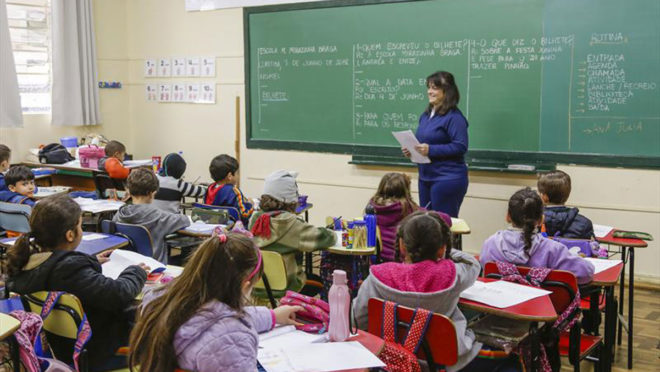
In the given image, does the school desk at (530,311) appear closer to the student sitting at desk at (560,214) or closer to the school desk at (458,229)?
the student sitting at desk at (560,214)

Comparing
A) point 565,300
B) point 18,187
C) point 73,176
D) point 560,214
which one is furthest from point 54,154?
point 565,300

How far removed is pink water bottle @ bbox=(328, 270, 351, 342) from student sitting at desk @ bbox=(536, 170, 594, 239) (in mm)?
2055

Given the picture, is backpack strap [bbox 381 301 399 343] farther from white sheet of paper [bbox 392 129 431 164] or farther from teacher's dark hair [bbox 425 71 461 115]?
teacher's dark hair [bbox 425 71 461 115]

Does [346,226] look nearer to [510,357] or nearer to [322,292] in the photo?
[322,292]

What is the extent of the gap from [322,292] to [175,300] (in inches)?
90.9

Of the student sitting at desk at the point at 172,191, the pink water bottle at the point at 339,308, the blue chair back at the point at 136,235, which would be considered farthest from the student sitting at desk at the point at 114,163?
the pink water bottle at the point at 339,308

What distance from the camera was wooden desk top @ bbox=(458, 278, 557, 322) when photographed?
8.29 ft

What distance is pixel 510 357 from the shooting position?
110 inches

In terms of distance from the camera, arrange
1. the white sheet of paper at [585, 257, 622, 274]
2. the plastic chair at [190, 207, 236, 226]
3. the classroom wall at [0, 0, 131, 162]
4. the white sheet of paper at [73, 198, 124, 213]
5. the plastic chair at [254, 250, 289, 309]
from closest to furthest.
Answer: the white sheet of paper at [585, 257, 622, 274]
the plastic chair at [254, 250, 289, 309]
the plastic chair at [190, 207, 236, 226]
the white sheet of paper at [73, 198, 124, 213]
the classroom wall at [0, 0, 131, 162]

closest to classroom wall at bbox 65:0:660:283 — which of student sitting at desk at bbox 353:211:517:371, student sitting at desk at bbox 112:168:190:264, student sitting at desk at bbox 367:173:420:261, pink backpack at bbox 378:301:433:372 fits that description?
student sitting at desk at bbox 367:173:420:261

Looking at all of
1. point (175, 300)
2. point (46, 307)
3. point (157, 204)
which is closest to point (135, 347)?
point (175, 300)

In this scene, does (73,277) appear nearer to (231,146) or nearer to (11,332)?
(11,332)

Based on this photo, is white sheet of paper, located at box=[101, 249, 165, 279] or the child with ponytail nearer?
the child with ponytail

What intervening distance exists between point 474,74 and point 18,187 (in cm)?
375
